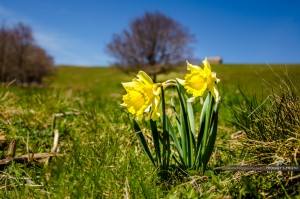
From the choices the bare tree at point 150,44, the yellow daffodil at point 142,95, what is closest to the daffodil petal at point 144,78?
the yellow daffodil at point 142,95

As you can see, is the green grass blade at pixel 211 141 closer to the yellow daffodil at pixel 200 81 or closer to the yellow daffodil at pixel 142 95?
the yellow daffodil at pixel 200 81

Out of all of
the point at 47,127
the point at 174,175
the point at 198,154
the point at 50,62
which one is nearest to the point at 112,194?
the point at 174,175

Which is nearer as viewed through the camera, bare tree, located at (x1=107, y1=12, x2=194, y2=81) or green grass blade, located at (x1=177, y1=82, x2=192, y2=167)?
green grass blade, located at (x1=177, y1=82, x2=192, y2=167)

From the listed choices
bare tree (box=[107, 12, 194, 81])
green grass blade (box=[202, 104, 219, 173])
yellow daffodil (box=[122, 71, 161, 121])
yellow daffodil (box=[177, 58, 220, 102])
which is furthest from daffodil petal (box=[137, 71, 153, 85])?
bare tree (box=[107, 12, 194, 81])

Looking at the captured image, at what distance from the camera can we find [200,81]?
1.88 metres

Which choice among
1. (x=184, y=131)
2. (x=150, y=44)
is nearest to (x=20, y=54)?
(x=150, y=44)

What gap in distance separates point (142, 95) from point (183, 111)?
1.04 ft

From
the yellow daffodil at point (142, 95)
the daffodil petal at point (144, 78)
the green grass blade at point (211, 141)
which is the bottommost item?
the green grass blade at point (211, 141)

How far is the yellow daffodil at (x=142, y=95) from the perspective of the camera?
1.88 m

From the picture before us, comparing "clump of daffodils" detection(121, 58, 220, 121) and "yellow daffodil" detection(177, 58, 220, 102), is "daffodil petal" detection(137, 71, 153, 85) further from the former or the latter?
"yellow daffodil" detection(177, 58, 220, 102)

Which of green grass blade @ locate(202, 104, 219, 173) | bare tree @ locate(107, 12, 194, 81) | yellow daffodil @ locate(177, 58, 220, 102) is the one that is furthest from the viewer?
bare tree @ locate(107, 12, 194, 81)

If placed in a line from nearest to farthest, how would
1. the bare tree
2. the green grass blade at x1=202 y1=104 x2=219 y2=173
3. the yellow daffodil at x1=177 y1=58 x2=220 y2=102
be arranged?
1. the yellow daffodil at x1=177 y1=58 x2=220 y2=102
2. the green grass blade at x1=202 y1=104 x2=219 y2=173
3. the bare tree

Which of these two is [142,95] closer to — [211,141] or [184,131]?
[184,131]

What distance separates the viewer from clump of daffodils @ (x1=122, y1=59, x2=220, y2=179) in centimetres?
187
